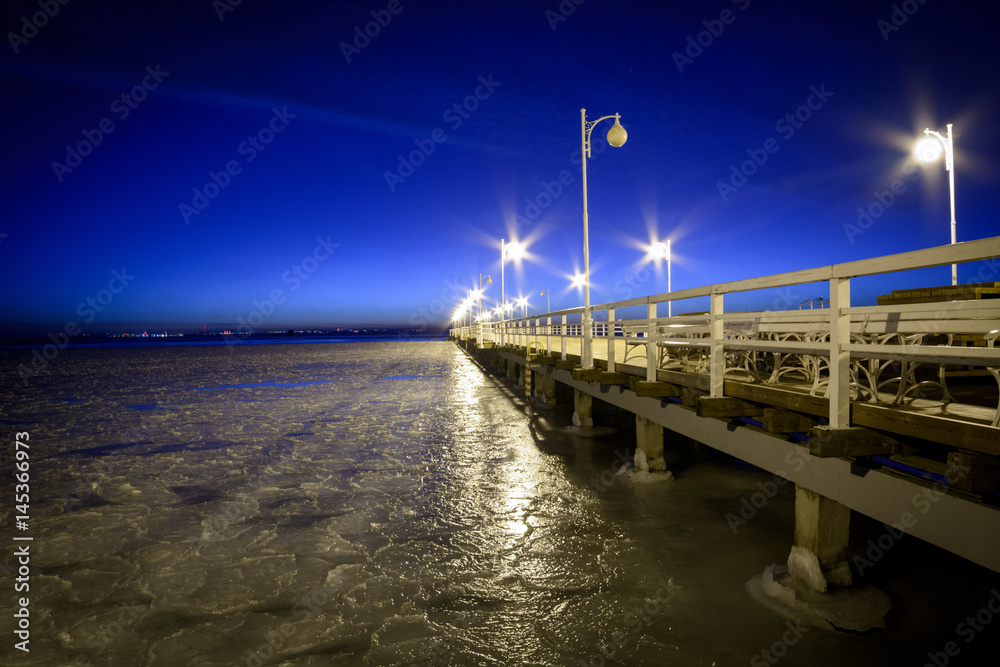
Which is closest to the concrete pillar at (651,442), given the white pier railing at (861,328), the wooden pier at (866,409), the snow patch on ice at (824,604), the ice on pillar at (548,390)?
the wooden pier at (866,409)

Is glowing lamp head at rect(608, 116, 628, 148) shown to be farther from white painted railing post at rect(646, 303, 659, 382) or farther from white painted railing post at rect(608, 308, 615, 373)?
white painted railing post at rect(646, 303, 659, 382)

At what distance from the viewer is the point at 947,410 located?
4211mm

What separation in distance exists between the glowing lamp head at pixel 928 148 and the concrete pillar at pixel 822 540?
8901 mm

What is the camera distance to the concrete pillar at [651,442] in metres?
9.02

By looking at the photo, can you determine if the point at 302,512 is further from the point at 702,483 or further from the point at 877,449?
the point at 877,449

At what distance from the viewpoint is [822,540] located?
4.88 m

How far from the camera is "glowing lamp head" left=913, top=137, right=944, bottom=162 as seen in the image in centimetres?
1035

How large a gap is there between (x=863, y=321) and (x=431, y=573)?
4.79m

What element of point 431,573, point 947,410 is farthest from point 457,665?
point 947,410

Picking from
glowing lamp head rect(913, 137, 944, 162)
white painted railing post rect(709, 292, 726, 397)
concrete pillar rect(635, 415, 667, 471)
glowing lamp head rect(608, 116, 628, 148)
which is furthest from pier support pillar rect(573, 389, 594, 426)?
glowing lamp head rect(913, 137, 944, 162)

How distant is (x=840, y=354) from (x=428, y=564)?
4.56 metres

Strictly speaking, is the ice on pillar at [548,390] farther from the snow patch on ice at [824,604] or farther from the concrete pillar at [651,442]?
the snow patch on ice at [824,604]

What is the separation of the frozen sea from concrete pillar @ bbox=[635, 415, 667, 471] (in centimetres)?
45

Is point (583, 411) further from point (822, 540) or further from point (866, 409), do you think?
point (866, 409)
